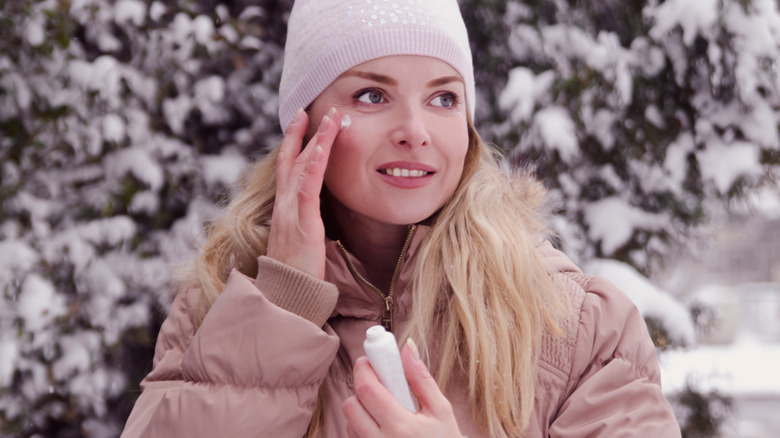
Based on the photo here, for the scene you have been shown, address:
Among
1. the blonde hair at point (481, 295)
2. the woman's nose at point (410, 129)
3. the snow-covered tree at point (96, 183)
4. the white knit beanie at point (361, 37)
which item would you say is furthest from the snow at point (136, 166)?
the woman's nose at point (410, 129)

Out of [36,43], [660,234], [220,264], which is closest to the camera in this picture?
[220,264]

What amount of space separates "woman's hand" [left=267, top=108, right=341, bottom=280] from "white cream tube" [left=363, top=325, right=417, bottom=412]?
395mm

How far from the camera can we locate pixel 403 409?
1035 mm

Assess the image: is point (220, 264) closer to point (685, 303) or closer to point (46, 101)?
point (46, 101)

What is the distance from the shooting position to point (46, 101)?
248 centimetres

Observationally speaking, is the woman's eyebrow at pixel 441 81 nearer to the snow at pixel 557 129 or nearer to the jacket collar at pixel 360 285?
the jacket collar at pixel 360 285

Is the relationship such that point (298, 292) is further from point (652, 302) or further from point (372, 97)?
point (652, 302)

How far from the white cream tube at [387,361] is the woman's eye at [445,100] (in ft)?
2.01

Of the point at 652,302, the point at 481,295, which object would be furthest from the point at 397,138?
the point at 652,302

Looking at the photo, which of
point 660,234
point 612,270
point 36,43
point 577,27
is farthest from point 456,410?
point 36,43

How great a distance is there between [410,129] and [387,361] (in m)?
0.53

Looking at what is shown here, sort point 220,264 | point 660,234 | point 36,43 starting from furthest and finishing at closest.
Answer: point 660,234, point 36,43, point 220,264

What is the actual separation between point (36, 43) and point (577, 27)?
2042 mm

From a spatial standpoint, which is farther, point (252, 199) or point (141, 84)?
point (141, 84)
